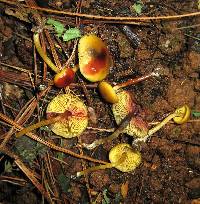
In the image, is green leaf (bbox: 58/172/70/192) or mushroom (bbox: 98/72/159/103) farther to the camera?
green leaf (bbox: 58/172/70/192)

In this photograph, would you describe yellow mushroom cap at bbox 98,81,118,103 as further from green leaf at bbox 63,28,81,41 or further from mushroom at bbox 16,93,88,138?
green leaf at bbox 63,28,81,41

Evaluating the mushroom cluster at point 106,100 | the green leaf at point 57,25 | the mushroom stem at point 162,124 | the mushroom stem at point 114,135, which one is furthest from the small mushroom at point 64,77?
the mushroom stem at point 162,124

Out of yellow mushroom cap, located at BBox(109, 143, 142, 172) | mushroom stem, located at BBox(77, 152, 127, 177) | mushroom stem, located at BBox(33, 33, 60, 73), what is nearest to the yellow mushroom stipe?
yellow mushroom cap, located at BBox(109, 143, 142, 172)

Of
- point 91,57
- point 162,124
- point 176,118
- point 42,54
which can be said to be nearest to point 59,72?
point 42,54

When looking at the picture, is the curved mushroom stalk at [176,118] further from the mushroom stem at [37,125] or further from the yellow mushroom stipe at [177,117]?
the mushroom stem at [37,125]

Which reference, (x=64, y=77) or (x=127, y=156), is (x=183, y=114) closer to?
(x=127, y=156)

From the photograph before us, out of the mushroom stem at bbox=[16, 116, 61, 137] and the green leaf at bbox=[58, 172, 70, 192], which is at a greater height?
the mushroom stem at bbox=[16, 116, 61, 137]
